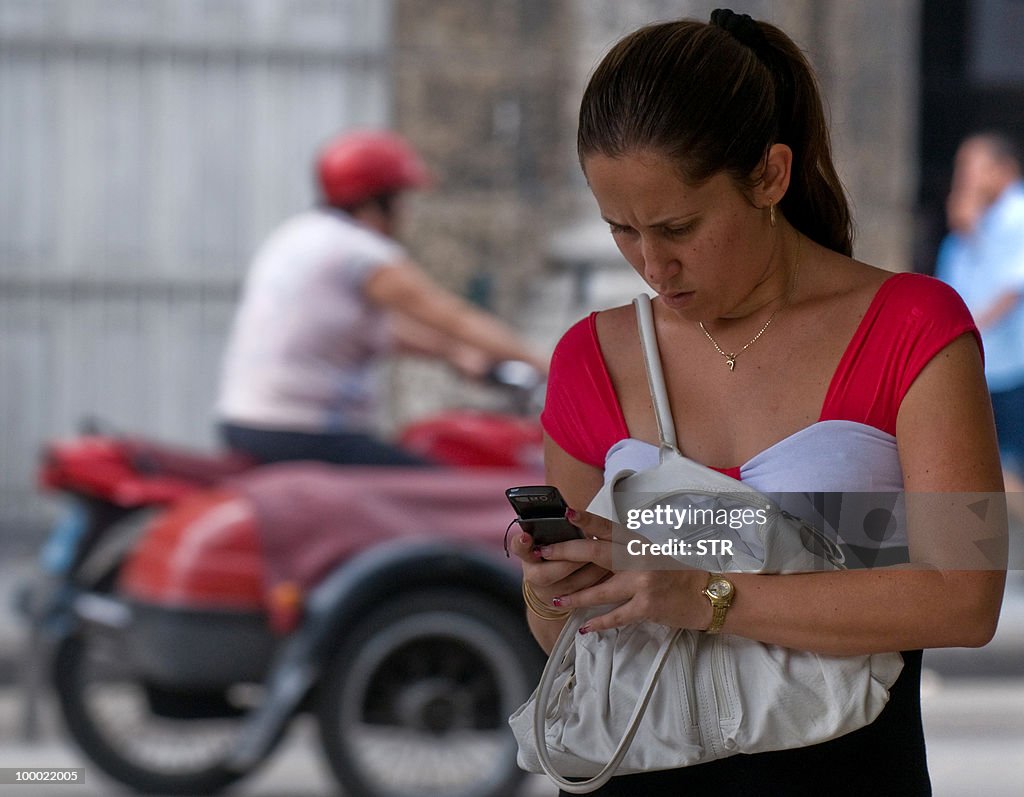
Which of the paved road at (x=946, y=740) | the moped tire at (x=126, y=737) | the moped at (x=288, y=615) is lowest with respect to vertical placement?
the paved road at (x=946, y=740)

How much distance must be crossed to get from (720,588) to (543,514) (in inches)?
7.0

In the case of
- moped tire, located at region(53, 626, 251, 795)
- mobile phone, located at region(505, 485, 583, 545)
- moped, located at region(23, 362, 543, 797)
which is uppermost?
mobile phone, located at region(505, 485, 583, 545)

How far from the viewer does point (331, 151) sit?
438 cm

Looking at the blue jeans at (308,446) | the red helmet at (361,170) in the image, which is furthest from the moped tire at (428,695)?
the red helmet at (361,170)

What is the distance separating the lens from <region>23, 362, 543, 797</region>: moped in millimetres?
3902

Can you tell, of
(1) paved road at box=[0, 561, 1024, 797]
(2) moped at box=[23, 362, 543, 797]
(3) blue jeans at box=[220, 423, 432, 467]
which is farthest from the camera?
(1) paved road at box=[0, 561, 1024, 797]

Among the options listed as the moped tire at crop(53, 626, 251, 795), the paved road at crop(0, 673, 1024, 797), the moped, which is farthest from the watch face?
the moped tire at crop(53, 626, 251, 795)

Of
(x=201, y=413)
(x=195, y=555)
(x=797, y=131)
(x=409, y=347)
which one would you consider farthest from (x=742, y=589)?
(x=201, y=413)

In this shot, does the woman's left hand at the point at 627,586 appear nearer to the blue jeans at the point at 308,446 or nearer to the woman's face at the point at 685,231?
the woman's face at the point at 685,231

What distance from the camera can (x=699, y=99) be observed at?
1.51 m

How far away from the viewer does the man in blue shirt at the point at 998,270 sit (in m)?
6.22

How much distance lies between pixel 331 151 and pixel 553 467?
2823 millimetres

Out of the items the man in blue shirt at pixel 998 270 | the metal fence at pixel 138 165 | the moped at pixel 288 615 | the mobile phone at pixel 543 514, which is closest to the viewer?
the mobile phone at pixel 543 514

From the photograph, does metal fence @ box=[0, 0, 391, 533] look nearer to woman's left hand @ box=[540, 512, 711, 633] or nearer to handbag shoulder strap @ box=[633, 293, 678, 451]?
handbag shoulder strap @ box=[633, 293, 678, 451]
